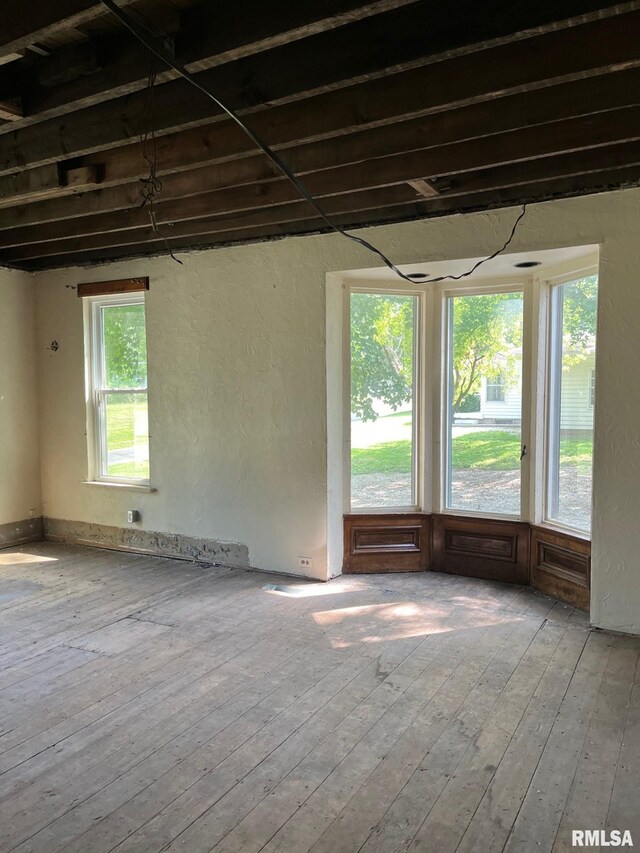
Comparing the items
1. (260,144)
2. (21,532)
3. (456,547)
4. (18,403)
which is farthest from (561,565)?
(18,403)

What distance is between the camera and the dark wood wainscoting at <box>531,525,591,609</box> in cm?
397

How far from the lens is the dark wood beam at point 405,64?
2172 mm

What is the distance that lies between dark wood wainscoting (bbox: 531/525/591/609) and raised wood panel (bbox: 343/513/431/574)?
0.87 metres

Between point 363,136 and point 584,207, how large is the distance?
1509 millimetres

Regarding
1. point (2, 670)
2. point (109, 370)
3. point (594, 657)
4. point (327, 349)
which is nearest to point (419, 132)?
point (327, 349)

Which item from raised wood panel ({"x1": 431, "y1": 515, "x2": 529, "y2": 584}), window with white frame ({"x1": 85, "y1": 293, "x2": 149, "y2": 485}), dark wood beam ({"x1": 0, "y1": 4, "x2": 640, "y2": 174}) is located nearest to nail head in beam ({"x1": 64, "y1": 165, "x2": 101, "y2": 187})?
dark wood beam ({"x1": 0, "y1": 4, "x2": 640, "y2": 174})

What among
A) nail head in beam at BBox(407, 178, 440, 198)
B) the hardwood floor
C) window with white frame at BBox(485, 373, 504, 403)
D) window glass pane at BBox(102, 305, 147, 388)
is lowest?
the hardwood floor

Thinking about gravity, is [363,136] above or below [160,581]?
above

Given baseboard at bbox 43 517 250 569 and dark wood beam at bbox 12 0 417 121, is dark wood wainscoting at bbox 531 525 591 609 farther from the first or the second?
dark wood beam at bbox 12 0 417 121

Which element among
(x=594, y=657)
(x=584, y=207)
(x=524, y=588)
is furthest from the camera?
(x=524, y=588)

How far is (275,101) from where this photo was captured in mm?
2463

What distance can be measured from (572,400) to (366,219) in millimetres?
1946

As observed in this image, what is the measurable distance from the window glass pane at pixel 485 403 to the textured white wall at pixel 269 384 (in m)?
0.72

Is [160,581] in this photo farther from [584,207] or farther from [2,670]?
[584,207]
